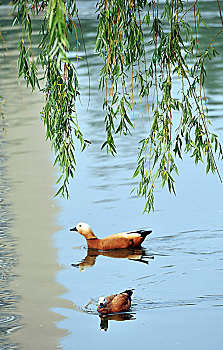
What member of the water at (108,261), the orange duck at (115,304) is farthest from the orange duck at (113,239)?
the orange duck at (115,304)

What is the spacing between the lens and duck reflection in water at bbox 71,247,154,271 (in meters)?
7.53

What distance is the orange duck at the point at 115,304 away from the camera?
6.25m

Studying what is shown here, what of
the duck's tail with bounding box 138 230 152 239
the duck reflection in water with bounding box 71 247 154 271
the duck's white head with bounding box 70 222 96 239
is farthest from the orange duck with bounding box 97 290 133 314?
the duck's white head with bounding box 70 222 96 239

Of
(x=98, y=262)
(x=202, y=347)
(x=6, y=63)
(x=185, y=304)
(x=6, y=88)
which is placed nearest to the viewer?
(x=202, y=347)

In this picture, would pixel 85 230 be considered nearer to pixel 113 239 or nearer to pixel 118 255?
pixel 113 239

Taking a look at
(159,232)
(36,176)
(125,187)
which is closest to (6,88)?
(36,176)

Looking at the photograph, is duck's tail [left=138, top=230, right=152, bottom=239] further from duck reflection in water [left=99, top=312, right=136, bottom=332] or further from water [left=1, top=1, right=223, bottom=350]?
duck reflection in water [left=99, top=312, right=136, bottom=332]

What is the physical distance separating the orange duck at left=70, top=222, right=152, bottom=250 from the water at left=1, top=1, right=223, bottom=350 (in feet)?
0.35

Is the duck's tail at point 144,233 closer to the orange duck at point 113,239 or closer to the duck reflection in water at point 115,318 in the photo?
the orange duck at point 113,239

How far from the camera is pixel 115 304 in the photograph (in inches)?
246

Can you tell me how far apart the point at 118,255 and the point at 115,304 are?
1.63 metres

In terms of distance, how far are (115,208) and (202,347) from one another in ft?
11.5

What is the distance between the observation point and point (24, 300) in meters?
6.76

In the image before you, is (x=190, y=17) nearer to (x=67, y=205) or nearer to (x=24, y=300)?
(x=67, y=205)
